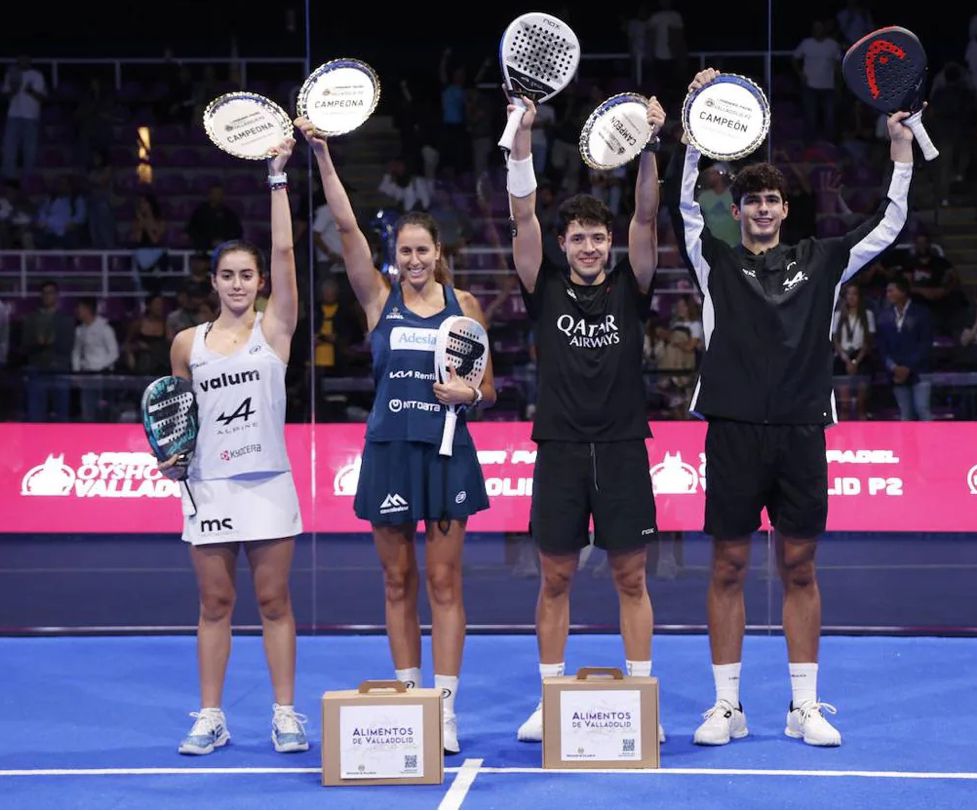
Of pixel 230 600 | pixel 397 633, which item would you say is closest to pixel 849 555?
pixel 397 633

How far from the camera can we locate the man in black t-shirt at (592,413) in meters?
5.12

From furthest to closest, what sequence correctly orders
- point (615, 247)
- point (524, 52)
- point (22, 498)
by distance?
1. point (615, 247)
2. point (22, 498)
3. point (524, 52)

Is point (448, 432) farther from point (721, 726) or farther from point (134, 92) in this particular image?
point (134, 92)

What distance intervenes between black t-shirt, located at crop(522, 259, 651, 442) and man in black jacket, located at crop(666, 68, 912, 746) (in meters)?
0.26

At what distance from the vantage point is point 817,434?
515cm

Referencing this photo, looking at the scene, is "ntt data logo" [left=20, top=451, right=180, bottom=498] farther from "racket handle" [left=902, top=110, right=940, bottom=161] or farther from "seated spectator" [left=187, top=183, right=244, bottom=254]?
"racket handle" [left=902, top=110, right=940, bottom=161]

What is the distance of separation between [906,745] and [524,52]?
2.76 m

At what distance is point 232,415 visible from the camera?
506 cm

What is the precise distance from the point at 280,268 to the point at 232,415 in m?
0.55

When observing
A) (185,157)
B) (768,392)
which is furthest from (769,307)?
(185,157)

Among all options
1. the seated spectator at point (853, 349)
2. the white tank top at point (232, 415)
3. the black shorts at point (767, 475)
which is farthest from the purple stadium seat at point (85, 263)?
the black shorts at point (767, 475)

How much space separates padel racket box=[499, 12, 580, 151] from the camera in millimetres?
5000

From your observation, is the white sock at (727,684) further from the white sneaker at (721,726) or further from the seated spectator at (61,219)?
the seated spectator at (61,219)

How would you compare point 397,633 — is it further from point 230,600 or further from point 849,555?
point 849,555
